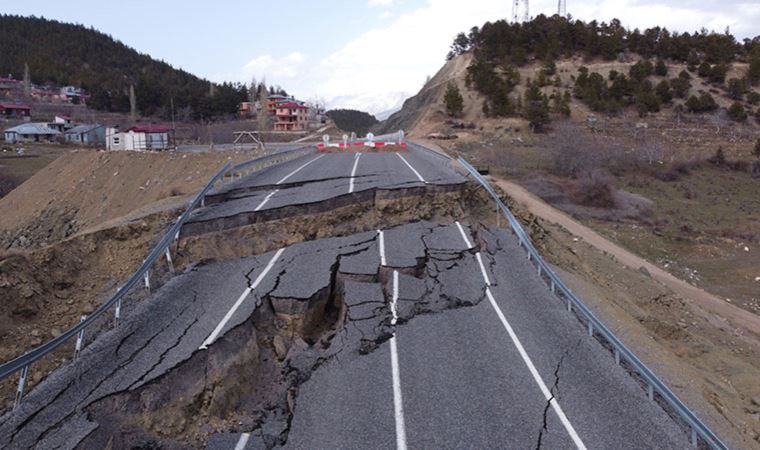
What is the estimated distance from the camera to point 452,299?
9.91m

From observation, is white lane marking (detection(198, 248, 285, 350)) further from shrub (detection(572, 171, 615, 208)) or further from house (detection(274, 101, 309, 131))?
house (detection(274, 101, 309, 131))

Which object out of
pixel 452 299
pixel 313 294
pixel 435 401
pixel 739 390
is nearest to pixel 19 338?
pixel 313 294

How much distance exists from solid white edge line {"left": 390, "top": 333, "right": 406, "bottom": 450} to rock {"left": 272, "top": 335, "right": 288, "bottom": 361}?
1601 mm

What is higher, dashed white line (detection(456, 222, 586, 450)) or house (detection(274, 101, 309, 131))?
house (detection(274, 101, 309, 131))

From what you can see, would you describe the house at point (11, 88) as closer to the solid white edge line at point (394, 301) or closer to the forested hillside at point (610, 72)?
the forested hillside at point (610, 72)

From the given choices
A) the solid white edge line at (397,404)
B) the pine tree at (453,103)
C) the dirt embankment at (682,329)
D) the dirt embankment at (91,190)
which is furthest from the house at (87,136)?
the solid white edge line at (397,404)

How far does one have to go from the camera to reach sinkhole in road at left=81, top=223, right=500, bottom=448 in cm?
618

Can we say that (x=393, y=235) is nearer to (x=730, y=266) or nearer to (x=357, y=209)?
(x=357, y=209)

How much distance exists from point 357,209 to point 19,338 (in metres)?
8.25

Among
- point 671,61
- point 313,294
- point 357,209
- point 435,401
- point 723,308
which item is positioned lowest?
A: point 723,308

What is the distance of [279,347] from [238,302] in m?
1.24

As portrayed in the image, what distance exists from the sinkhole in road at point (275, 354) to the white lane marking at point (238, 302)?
0.11m

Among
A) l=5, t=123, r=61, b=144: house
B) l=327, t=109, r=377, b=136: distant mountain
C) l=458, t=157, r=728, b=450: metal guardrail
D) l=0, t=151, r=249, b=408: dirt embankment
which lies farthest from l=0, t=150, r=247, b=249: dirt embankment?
l=327, t=109, r=377, b=136: distant mountain

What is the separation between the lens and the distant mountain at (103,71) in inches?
3546
